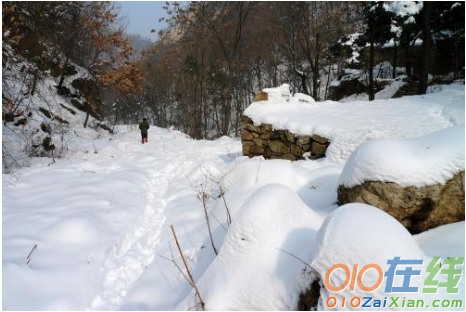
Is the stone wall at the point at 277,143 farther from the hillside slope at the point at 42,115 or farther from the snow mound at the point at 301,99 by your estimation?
the hillside slope at the point at 42,115

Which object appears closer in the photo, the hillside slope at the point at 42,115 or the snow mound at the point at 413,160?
the snow mound at the point at 413,160

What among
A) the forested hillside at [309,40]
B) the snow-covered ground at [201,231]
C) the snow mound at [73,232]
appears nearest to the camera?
the snow-covered ground at [201,231]

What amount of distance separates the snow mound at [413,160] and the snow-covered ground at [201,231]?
0.28ft

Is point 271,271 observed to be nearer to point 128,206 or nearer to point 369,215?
point 369,215

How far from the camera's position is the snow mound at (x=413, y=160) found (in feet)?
10.3

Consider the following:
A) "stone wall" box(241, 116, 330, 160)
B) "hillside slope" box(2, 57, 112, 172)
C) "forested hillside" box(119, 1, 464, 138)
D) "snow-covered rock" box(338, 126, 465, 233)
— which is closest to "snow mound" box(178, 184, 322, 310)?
"snow-covered rock" box(338, 126, 465, 233)

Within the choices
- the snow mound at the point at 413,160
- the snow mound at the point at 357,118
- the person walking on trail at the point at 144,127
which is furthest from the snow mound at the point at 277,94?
the person walking on trail at the point at 144,127

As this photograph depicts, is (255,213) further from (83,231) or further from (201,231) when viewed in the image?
(83,231)

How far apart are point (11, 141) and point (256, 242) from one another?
10029 mm

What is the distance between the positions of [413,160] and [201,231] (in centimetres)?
319

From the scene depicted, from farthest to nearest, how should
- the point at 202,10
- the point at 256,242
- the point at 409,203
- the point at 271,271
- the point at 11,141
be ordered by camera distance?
the point at 202,10, the point at 11,141, the point at 409,203, the point at 256,242, the point at 271,271

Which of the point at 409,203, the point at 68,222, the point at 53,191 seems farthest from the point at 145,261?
the point at 409,203

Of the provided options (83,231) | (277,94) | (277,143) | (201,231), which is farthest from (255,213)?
(277,94)

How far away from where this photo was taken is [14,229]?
4.06 metres
